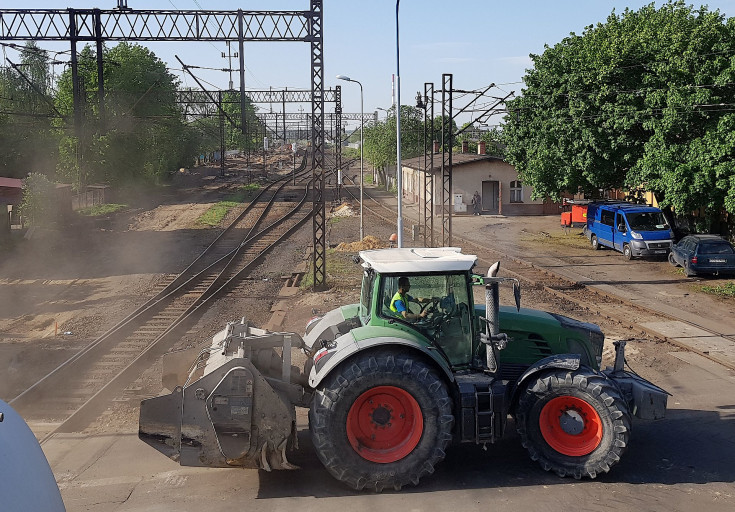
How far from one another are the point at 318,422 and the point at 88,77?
5331 cm

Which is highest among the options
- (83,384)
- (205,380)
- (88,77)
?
(88,77)

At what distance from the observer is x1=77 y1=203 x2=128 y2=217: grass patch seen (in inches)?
1746

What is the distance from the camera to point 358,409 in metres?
8.38

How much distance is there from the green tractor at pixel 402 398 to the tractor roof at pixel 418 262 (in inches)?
0.9

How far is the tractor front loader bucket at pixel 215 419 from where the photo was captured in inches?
314

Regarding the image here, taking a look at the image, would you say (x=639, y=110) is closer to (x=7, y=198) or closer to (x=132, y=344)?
(x=132, y=344)

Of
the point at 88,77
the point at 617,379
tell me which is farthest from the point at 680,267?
the point at 88,77

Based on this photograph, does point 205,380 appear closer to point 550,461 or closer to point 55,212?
point 550,461

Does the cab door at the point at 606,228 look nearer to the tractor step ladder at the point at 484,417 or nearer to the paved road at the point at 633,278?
the paved road at the point at 633,278

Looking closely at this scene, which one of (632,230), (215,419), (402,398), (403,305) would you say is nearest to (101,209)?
(632,230)

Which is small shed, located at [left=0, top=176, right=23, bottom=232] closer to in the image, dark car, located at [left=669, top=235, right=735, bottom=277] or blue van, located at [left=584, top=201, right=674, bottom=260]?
blue van, located at [left=584, top=201, right=674, bottom=260]

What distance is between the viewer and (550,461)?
28.1 ft

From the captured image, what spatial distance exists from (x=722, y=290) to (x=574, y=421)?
654 inches

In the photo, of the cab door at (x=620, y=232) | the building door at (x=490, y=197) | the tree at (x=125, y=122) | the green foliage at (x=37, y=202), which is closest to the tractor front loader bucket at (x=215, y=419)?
the cab door at (x=620, y=232)
